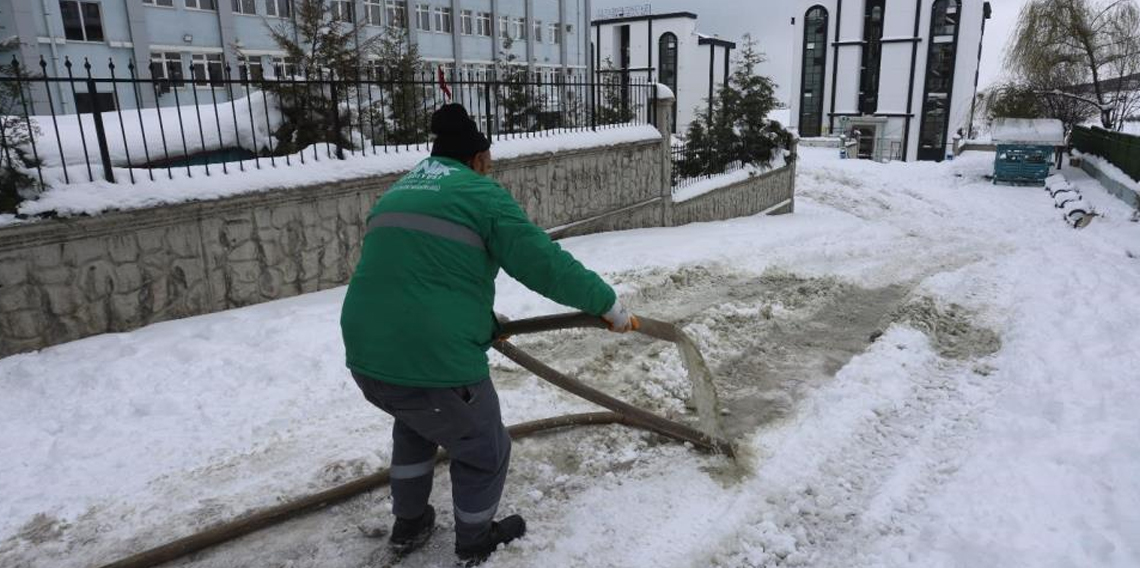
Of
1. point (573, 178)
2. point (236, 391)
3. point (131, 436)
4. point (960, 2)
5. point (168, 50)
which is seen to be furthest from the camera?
point (960, 2)

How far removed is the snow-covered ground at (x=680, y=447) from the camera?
3123 mm

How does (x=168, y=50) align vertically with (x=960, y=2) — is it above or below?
below

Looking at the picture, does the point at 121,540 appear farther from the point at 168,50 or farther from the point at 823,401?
the point at 168,50

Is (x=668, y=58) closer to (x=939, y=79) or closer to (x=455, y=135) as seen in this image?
(x=939, y=79)

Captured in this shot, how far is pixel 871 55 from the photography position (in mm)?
48781

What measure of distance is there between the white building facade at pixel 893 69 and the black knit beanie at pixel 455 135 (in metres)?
48.2

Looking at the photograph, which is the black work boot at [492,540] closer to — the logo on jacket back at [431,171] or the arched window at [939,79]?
the logo on jacket back at [431,171]

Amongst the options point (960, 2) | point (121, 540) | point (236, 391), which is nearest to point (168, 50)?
point (236, 391)

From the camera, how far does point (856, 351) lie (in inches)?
226

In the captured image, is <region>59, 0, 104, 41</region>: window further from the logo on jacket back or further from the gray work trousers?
the gray work trousers

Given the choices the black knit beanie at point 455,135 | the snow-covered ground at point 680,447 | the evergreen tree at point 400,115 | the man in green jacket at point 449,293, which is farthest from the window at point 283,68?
the man in green jacket at point 449,293

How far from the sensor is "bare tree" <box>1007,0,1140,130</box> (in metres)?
22.9

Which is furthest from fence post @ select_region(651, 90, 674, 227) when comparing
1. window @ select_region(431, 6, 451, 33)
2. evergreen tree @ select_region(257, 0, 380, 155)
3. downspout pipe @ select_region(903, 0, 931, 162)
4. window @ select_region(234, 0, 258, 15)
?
downspout pipe @ select_region(903, 0, 931, 162)

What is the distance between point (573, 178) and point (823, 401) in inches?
232
